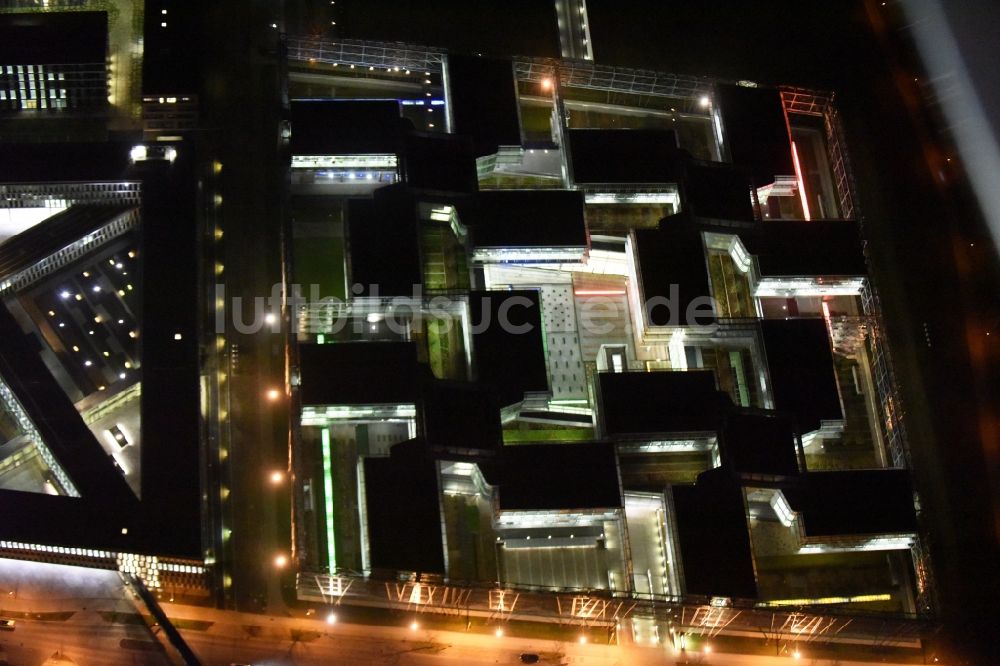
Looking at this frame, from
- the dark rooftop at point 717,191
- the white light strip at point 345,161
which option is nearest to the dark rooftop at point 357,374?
the white light strip at point 345,161

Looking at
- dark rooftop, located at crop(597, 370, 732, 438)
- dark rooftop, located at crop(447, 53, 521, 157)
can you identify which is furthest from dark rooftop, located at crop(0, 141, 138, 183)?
dark rooftop, located at crop(597, 370, 732, 438)

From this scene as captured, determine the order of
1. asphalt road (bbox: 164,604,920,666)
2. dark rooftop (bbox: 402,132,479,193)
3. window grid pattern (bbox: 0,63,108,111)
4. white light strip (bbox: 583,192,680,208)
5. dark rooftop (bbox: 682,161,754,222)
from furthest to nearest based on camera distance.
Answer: white light strip (bbox: 583,192,680,208) < dark rooftop (bbox: 682,161,754,222) < window grid pattern (bbox: 0,63,108,111) < dark rooftop (bbox: 402,132,479,193) < asphalt road (bbox: 164,604,920,666)

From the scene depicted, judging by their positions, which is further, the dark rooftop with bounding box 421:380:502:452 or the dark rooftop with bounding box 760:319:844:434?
the dark rooftop with bounding box 760:319:844:434

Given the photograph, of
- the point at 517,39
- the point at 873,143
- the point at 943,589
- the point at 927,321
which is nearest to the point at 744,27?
the point at 873,143

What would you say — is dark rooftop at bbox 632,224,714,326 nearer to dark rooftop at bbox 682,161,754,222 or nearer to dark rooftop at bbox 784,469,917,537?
dark rooftop at bbox 682,161,754,222

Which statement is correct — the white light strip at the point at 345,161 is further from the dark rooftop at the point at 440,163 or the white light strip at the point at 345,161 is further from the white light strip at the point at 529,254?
the white light strip at the point at 529,254

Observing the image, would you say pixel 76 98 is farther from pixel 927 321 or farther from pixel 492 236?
pixel 927 321

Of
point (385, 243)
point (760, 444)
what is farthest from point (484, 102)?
point (760, 444)
